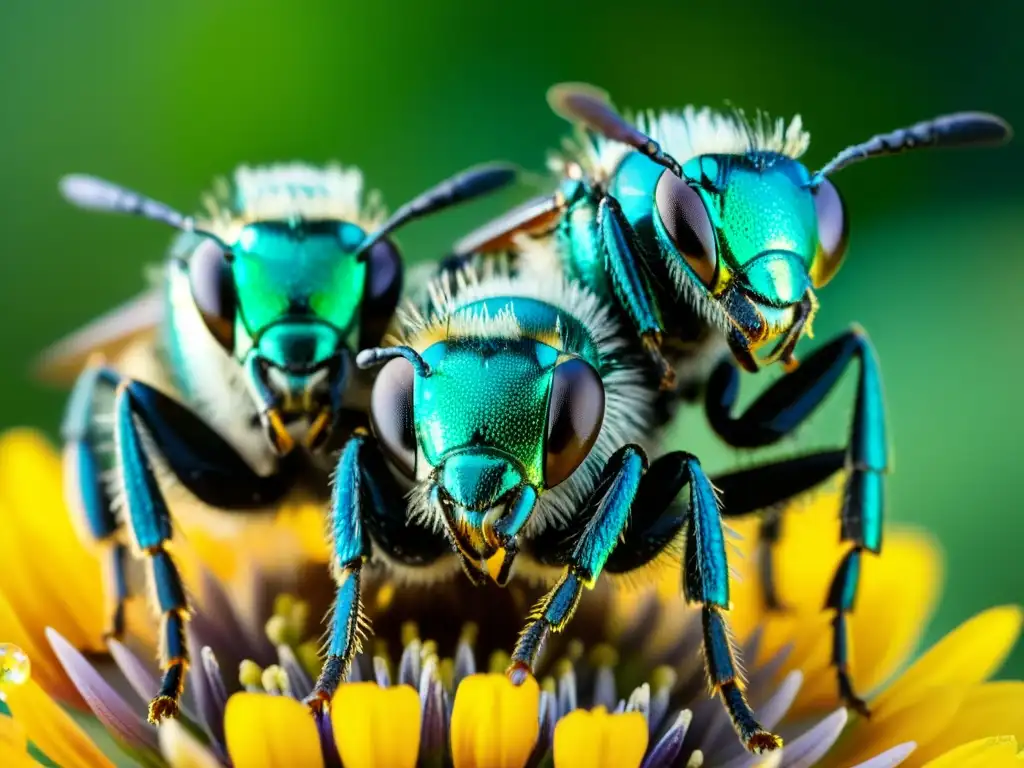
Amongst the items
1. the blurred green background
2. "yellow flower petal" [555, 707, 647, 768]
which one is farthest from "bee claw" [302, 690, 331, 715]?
the blurred green background

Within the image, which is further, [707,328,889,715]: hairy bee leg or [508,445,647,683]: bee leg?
[707,328,889,715]: hairy bee leg

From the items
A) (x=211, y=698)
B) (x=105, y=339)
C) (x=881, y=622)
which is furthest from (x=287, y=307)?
(x=881, y=622)

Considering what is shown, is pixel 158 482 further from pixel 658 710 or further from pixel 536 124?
pixel 536 124

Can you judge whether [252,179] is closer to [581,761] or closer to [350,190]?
[350,190]

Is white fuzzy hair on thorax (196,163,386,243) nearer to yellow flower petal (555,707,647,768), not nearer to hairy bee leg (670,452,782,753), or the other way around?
hairy bee leg (670,452,782,753)

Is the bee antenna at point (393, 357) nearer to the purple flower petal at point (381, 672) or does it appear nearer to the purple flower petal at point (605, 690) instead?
the purple flower petal at point (381, 672)

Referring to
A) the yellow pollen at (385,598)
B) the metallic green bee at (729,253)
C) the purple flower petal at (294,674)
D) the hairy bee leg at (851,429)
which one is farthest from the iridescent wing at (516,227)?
the purple flower petal at (294,674)

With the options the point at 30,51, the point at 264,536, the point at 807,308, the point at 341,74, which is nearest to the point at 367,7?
the point at 341,74
